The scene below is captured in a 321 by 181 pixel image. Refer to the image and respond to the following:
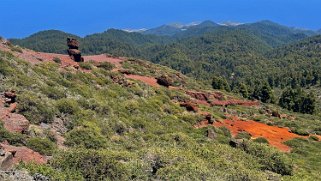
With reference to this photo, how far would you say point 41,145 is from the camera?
20.1 m

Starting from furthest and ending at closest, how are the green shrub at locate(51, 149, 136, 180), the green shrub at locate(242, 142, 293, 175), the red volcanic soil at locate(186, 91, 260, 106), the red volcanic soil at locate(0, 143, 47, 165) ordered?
the red volcanic soil at locate(186, 91, 260, 106), the green shrub at locate(242, 142, 293, 175), the red volcanic soil at locate(0, 143, 47, 165), the green shrub at locate(51, 149, 136, 180)

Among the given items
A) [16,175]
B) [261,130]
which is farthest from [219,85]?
[16,175]

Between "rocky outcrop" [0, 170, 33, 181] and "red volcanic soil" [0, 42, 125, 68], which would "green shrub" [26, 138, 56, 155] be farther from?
"red volcanic soil" [0, 42, 125, 68]

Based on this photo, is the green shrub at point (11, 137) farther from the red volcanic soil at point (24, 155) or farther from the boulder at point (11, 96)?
the boulder at point (11, 96)

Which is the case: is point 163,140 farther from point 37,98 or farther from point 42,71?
point 42,71

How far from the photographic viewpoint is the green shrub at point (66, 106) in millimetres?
27000

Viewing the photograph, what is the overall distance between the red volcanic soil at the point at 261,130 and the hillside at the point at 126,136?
10cm

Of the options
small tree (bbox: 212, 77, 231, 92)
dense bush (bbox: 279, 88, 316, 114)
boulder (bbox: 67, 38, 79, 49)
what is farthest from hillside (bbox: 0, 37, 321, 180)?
small tree (bbox: 212, 77, 231, 92)

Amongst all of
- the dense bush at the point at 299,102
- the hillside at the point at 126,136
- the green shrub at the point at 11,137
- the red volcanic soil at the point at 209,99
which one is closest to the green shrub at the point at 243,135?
the hillside at the point at 126,136

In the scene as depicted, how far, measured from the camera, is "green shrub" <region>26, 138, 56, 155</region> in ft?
65.1

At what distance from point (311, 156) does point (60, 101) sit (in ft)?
65.3

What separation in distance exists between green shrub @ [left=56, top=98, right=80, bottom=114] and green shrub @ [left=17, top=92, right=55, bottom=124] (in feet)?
3.66

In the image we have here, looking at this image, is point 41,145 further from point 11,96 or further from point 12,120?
point 11,96

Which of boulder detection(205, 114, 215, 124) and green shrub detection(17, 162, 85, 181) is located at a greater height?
green shrub detection(17, 162, 85, 181)
